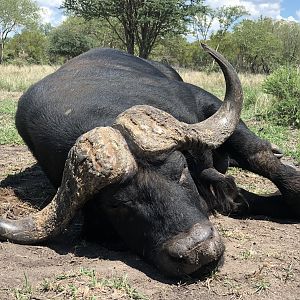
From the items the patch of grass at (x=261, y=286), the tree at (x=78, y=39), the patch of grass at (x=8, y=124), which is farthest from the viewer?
the tree at (x=78, y=39)

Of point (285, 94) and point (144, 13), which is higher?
point (144, 13)

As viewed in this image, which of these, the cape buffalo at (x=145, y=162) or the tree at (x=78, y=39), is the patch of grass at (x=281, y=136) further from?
the tree at (x=78, y=39)

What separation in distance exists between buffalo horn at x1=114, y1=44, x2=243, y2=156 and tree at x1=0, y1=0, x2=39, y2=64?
203ft

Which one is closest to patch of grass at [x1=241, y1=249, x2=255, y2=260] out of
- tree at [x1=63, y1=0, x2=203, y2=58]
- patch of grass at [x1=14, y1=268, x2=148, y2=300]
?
patch of grass at [x1=14, y1=268, x2=148, y2=300]

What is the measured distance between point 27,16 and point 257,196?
217 feet

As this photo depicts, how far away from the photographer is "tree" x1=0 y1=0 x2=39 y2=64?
208ft

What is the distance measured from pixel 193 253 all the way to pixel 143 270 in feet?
1.64

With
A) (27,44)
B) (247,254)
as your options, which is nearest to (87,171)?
(247,254)

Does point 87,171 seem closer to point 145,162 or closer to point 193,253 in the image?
point 145,162

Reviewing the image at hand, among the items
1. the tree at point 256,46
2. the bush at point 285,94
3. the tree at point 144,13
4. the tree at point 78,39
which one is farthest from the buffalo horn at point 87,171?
the tree at point 256,46

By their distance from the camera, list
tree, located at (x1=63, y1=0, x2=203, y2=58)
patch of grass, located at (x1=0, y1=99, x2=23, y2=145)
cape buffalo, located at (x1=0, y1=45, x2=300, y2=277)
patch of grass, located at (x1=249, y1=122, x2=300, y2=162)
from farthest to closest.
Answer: tree, located at (x1=63, y1=0, x2=203, y2=58) → patch of grass, located at (x1=0, y1=99, x2=23, y2=145) → patch of grass, located at (x1=249, y1=122, x2=300, y2=162) → cape buffalo, located at (x1=0, y1=45, x2=300, y2=277)

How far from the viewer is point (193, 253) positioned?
2994mm

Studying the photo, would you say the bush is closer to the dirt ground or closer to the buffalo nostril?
the dirt ground

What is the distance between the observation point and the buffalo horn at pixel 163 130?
3291mm
